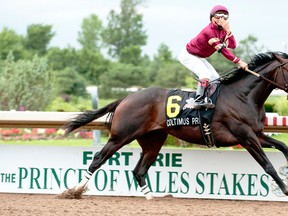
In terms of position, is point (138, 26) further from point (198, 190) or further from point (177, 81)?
point (198, 190)

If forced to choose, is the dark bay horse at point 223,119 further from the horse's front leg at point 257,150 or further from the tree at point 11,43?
the tree at point 11,43

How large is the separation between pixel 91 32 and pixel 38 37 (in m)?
21.4

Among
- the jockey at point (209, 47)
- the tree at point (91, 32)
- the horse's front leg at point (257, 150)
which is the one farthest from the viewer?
the tree at point (91, 32)

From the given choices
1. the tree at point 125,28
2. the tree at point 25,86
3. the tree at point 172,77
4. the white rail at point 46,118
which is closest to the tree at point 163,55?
the tree at point 125,28

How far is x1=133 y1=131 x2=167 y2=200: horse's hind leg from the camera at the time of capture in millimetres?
10312

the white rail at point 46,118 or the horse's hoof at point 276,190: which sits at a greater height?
the white rail at point 46,118

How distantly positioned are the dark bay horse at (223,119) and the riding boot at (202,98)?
14 cm

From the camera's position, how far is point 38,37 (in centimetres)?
8056

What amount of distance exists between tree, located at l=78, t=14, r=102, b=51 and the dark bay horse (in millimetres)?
87351

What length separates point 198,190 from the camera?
35.2 ft

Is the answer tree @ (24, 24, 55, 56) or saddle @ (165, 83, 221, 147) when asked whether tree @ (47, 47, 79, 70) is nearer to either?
tree @ (24, 24, 55, 56)

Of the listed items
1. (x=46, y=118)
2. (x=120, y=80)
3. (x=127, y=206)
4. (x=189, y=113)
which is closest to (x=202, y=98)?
(x=189, y=113)

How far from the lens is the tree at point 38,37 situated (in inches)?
3155

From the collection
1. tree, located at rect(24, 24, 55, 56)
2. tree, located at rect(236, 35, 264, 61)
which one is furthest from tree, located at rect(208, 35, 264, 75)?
tree, located at rect(24, 24, 55, 56)
